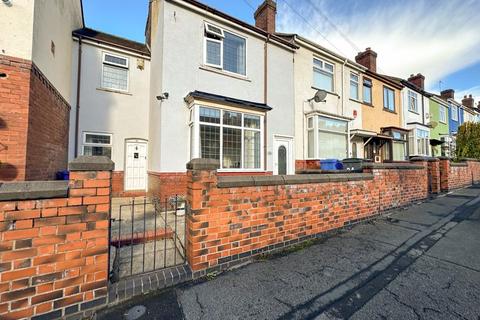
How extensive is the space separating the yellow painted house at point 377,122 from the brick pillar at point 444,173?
3507 millimetres

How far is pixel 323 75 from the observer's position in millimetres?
11547

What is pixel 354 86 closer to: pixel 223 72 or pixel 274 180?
pixel 223 72

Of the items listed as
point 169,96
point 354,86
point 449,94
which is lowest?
point 169,96

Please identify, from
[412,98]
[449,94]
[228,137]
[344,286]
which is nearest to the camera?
[344,286]

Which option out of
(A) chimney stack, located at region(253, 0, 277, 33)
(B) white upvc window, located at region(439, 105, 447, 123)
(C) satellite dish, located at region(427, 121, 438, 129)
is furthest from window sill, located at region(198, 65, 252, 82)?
(B) white upvc window, located at region(439, 105, 447, 123)

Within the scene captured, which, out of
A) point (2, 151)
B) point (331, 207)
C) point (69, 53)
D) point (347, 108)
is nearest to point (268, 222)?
point (331, 207)

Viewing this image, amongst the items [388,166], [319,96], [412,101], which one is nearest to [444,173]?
[388,166]

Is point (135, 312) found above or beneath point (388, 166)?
beneath

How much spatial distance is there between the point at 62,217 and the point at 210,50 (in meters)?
7.54

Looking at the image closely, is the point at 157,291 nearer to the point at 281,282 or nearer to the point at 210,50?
the point at 281,282

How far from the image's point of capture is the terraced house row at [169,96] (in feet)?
Answer: 15.0

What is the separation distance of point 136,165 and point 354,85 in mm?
12753

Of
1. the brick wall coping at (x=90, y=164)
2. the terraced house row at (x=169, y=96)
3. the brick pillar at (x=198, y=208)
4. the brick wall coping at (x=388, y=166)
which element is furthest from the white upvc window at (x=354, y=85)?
the brick wall coping at (x=90, y=164)

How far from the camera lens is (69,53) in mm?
7789
